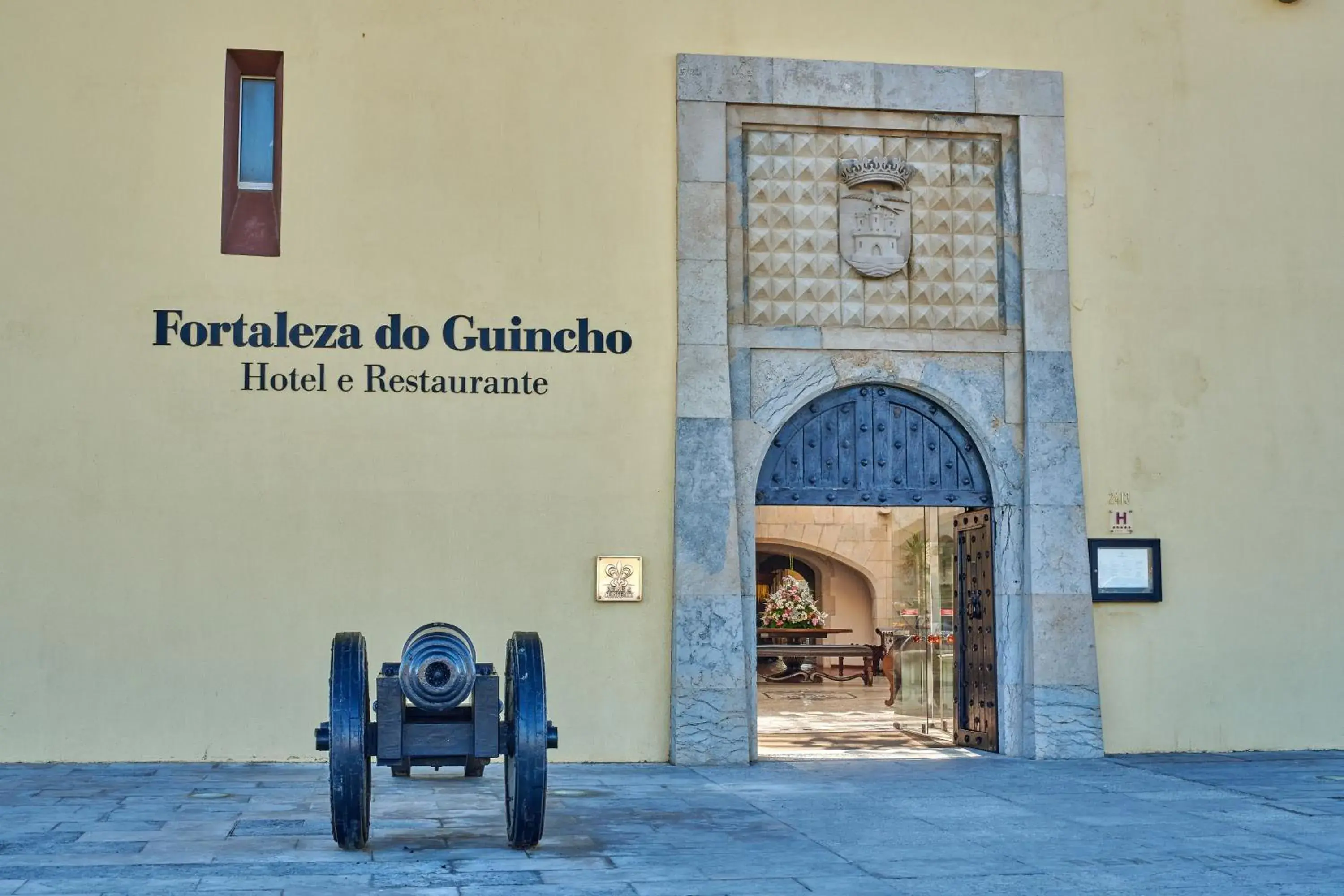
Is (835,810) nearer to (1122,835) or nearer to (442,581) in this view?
(1122,835)

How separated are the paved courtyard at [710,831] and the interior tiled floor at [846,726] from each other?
1227 mm

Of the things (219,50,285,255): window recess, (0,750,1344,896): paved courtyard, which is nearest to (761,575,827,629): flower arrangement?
(0,750,1344,896): paved courtyard

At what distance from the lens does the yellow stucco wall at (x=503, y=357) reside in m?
11.2

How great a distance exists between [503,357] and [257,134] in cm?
262

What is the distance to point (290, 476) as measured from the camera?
37.2 ft

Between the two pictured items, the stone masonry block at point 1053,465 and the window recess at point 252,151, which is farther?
the stone masonry block at point 1053,465

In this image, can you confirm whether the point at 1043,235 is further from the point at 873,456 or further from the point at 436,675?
the point at 436,675

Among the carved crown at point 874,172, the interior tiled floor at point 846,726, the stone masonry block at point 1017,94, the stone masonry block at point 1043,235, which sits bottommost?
the interior tiled floor at point 846,726

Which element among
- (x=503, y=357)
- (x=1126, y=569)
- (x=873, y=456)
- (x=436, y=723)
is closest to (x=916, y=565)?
(x=1126, y=569)

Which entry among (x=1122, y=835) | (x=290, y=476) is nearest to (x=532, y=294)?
(x=290, y=476)

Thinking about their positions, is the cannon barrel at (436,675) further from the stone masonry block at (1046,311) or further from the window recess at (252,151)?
the stone masonry block at (1046,311)

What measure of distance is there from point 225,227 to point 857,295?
4996mm

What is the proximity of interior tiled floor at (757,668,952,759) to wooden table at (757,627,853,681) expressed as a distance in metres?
1.79

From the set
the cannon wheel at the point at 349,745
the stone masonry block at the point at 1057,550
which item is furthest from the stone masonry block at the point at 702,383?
the cannon wheel at the point at 349,745
